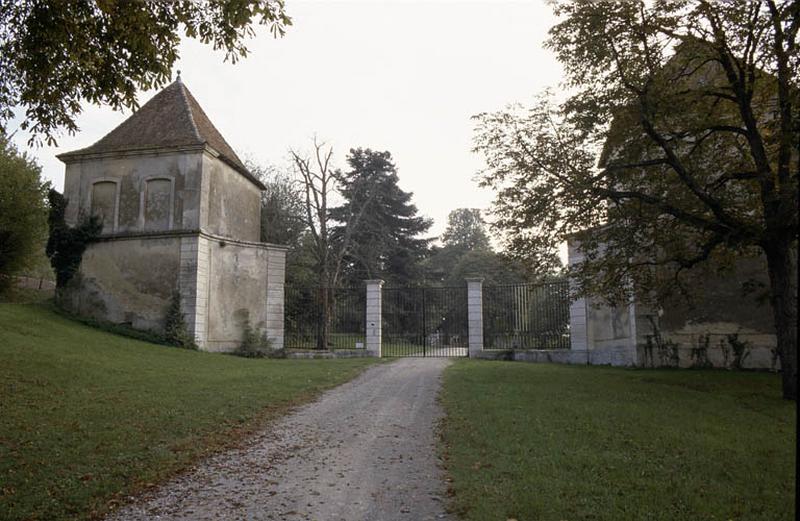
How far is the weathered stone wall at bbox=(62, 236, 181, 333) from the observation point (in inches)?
842

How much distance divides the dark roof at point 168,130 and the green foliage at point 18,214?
166 centimetres

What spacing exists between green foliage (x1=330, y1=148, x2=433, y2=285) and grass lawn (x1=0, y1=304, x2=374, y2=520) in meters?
23.9

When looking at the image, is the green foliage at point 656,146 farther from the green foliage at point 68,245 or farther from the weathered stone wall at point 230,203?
the green foliage at point 68,245

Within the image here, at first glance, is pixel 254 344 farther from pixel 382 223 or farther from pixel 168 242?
pixel 382 223

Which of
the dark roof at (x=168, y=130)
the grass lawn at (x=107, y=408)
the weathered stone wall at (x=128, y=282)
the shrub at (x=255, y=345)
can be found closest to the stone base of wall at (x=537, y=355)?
the grass lawn at (x=107, y=408)

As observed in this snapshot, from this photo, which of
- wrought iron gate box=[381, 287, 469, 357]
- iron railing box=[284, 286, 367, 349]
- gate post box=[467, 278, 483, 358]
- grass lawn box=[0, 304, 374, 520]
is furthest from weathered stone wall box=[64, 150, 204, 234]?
gate post box=[467, 278, 483, 358]

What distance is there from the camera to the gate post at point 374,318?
72.3 feet

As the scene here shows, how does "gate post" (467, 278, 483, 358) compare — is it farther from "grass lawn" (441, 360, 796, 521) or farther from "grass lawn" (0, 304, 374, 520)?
"grass lawn" (441, 360, 796, 521)

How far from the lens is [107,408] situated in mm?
9438

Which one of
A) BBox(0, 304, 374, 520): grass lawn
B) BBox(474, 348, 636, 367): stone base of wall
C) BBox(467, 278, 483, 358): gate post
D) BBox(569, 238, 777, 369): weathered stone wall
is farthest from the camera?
BBox(467, 278, 483, 358): gate post

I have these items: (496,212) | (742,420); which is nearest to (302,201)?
(496,212)

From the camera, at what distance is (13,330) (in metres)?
16.2

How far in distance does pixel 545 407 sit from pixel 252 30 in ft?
24.3

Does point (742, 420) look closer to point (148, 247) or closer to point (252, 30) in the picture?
point (252, 30)
